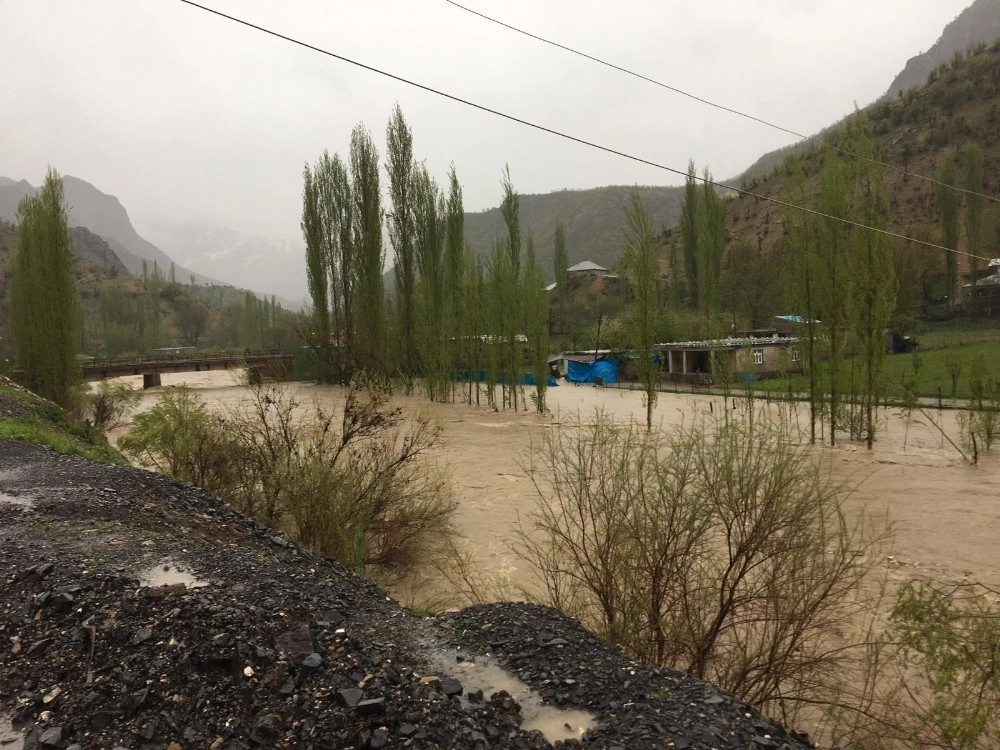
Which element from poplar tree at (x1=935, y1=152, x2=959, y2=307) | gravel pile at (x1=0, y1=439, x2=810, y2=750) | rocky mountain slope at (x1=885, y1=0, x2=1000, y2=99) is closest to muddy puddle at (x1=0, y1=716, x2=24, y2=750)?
gravel pile at (x1=0, y1=439, x2=810, y2=750)

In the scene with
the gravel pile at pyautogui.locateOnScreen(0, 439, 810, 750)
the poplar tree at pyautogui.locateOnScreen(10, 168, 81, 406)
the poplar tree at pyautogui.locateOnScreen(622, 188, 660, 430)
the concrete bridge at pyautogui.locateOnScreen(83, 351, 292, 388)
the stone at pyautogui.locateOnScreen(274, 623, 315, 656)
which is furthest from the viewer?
the concrete bridge at pyautogui.locateOnScreen(83, 351, 292, 388)

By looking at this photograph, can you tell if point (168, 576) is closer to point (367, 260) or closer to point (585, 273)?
point (367, 260)

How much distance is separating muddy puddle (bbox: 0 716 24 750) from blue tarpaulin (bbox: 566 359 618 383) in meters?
32.9

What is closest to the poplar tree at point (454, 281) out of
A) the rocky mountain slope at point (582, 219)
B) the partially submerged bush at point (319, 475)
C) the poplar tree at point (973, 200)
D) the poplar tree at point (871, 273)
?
the poplar tree at point (871, 273)

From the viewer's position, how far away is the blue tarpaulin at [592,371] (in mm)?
35281

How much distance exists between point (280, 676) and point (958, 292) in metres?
46.4

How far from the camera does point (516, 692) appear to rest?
298 centimetres

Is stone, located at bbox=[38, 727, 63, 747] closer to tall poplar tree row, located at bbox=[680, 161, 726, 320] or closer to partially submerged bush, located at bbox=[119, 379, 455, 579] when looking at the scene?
partially submerged bush, located at bbox=[119, 379, 455, 579]

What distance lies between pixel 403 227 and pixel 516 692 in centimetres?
3169

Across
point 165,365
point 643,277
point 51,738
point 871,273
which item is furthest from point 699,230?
point 51,738

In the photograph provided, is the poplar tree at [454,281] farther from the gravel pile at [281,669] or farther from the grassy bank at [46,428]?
the gravel pile at [281,669]

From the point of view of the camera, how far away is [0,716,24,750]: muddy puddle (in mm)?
2449

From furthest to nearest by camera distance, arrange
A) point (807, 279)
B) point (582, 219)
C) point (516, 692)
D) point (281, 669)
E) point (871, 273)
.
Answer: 1. point (582, 219)
2. point (807, 279)
3. point (871, 273)
4. point (516, 692)
5. point (281, 669)

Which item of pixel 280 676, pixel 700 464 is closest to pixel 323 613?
pixel 280 676
